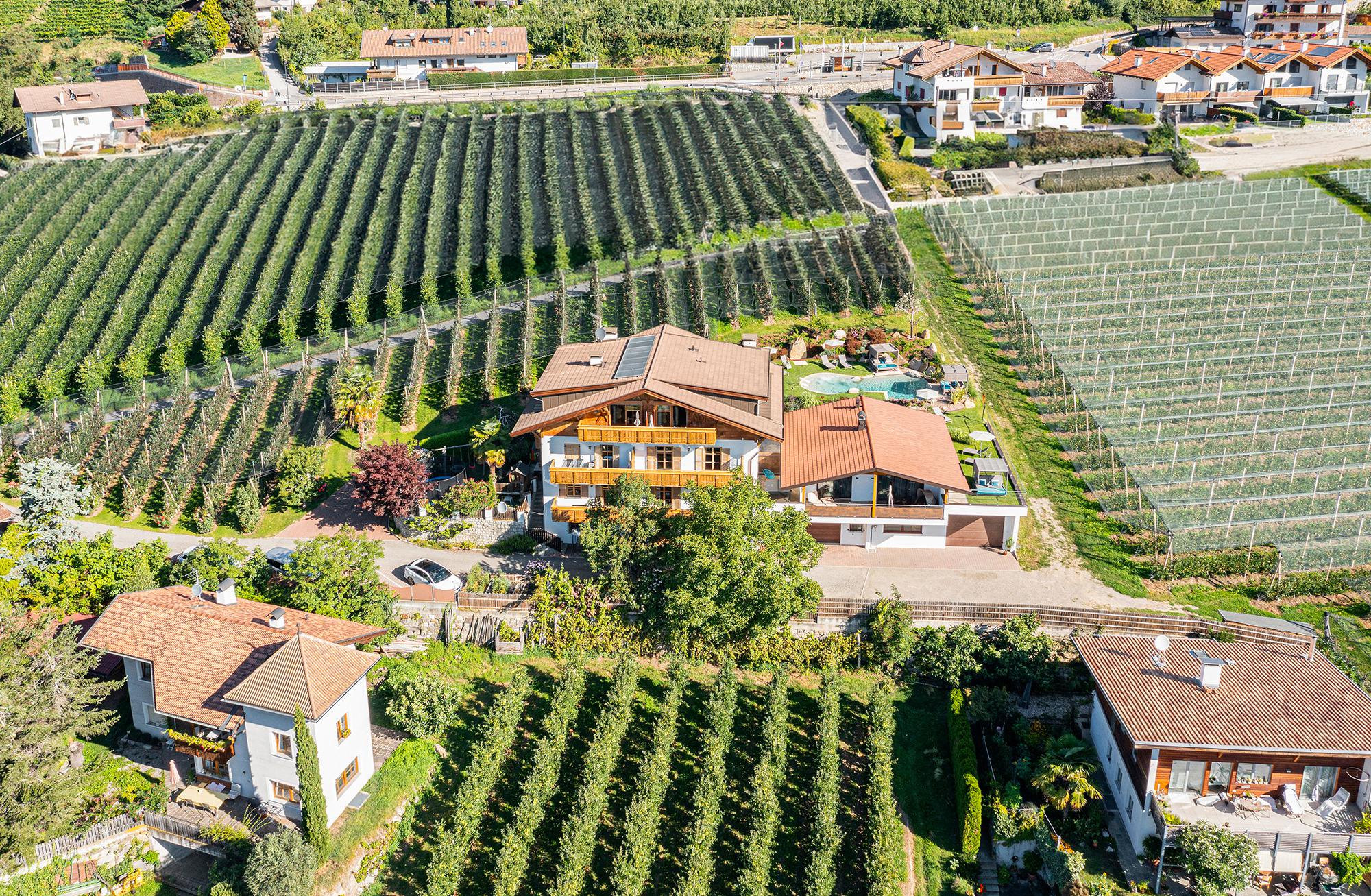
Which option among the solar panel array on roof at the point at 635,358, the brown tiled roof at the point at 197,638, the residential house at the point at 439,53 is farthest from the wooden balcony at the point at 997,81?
the brown tiled roof at the point at 197,638

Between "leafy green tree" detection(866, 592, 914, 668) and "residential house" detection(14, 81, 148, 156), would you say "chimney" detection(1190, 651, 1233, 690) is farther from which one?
"residential house" detection(14, 81, 148, 156)

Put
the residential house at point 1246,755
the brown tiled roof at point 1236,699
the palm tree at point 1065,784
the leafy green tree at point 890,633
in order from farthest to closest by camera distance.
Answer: the leafy green tree at point 890,633
the palm tree at point 1065,784
the brown tiled roof at point 1236,699
the residential house at point 1246,755

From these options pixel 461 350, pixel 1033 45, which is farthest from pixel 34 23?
pixel 1033 45

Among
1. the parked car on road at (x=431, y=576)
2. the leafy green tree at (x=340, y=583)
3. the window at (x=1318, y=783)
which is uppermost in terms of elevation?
the leafy green tree at (x=340, y=583)

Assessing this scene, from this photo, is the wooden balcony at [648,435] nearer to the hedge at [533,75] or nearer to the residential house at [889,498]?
the residential house at [889,498]

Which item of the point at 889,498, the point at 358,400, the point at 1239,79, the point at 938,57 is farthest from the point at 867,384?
the point at 1239,79

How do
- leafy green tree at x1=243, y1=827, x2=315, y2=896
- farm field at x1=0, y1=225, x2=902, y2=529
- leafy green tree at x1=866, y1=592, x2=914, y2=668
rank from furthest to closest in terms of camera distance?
farm field at x1=0, y1=225, x2=902, y2=529 → leafy green tree at x1=866, y1=592, x2=914, y2=668 → leafy green tree at x1=243, y1=827, x2=315, y2=896

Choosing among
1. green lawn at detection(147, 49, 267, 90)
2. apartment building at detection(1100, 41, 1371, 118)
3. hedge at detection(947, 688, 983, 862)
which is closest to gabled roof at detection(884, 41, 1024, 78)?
apartment building at detection(1100, 41, 1371, 118)
